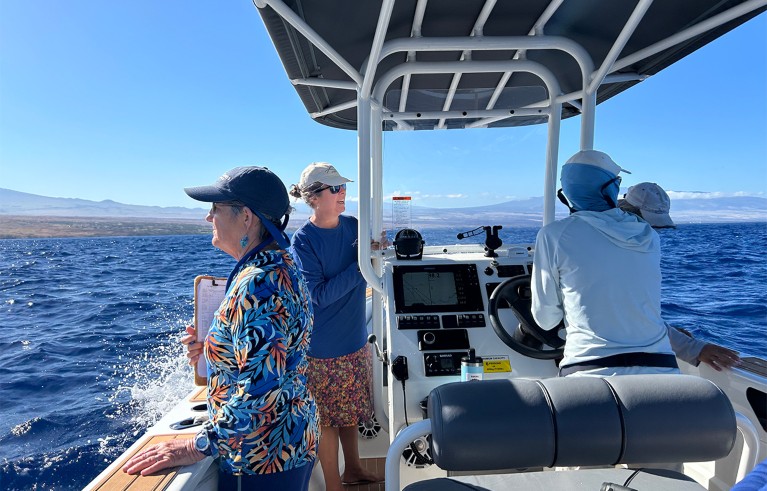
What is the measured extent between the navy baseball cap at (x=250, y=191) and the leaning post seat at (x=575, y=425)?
2.07 ft

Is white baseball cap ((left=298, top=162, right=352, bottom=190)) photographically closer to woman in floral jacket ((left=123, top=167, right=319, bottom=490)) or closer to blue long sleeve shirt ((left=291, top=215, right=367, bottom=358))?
blue long sleeve shirt ((left=291, top=215, right=367, bottom=358))

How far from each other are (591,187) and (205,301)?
1.31m

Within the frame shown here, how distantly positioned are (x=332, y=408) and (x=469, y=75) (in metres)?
1.89

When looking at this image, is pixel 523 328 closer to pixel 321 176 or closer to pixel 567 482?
pixel 567 482

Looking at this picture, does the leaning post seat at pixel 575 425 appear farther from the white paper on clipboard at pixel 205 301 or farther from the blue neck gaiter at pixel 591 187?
the white paper on clipboard at pixel 205 301

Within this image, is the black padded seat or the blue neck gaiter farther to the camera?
the blue neck gaiter

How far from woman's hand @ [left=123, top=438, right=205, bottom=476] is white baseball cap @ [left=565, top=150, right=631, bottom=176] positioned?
4.53 ft

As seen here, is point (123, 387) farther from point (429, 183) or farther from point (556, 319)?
point (556, 319)

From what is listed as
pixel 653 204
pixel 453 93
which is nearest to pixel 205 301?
pixel 653 204

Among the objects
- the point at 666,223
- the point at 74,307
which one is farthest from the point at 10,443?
the point at 74,307

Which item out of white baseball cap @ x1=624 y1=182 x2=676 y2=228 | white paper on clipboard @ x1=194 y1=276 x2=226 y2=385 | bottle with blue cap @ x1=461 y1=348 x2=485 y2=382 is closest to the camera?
white paper on clipboard @ x1=194 y1=276 x2=226 y2=385

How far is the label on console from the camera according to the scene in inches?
82.1

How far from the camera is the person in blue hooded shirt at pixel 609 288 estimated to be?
1419mm

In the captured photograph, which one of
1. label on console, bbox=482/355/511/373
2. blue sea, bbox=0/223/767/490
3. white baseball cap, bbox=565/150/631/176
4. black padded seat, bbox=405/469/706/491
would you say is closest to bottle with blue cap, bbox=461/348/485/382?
label on console, bbox=482/355/511/373
